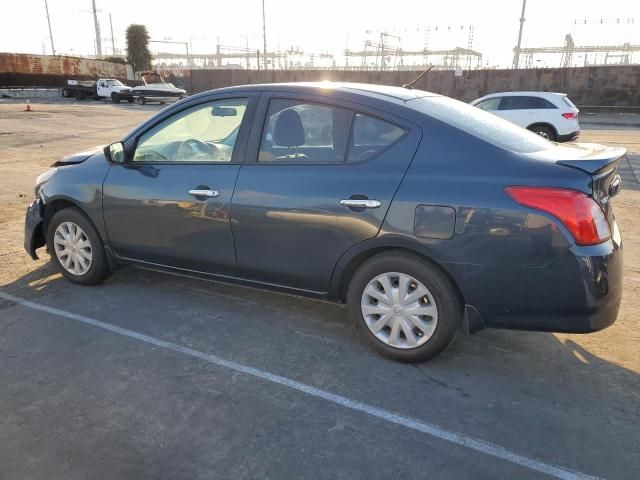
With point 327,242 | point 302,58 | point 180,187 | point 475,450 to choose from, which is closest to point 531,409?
point 475,450

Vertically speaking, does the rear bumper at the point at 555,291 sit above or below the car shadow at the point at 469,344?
above

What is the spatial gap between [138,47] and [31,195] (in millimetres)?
53642

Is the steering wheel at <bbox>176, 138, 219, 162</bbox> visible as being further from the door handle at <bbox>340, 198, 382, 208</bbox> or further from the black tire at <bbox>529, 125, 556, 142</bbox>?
the black tire at <bbox>529, 125, 556, 142</bbox>

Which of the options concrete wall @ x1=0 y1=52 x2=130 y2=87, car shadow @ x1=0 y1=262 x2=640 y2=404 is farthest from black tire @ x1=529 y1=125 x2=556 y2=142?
concrete wall @ x1=0 y1=52 x2=130 y2=87

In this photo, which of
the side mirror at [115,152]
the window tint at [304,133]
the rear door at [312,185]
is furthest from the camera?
the side mirror at [115,152]

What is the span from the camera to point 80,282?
4602 millimetres

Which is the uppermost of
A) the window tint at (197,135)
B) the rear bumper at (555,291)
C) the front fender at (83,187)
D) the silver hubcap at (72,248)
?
the window tint at (197,135)

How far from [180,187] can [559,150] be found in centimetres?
262

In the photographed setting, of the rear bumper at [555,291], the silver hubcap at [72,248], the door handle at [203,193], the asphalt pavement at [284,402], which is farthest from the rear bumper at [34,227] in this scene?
the rear bumper at [555,291]

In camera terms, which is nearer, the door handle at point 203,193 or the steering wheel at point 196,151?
the door handle at point 203,193

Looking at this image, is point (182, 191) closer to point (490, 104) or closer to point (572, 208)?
point (572, 208)

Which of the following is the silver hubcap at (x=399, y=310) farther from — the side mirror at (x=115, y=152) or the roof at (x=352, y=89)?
the side mirror at (x=115, y=152)

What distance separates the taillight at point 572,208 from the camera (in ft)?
9.18

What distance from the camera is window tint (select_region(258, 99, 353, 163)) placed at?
3441mm
